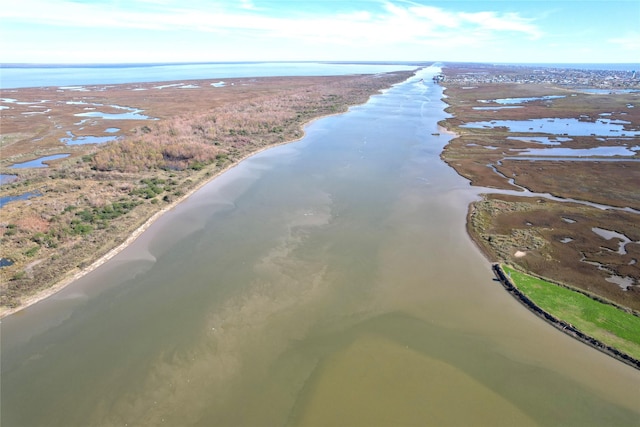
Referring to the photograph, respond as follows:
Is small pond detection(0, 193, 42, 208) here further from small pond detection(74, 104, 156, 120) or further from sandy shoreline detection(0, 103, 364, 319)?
small pond detection(74, 104, 156, 120)

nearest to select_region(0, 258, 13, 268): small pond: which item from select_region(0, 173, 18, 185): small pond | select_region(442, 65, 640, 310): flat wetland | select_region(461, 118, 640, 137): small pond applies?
select_region(0, 173, 18, 185): small pond

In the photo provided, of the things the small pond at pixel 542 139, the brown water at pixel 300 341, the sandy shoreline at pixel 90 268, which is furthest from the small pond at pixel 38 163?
the small pond at pixel 542 139

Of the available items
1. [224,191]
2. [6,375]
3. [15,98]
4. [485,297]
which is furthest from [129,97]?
[485,297]

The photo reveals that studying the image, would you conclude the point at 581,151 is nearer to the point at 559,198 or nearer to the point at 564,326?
the point at 559,198

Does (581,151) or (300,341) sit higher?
(581,151)

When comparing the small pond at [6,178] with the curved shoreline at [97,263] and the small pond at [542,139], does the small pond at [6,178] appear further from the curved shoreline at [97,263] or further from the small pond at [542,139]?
the small pond at [542,139]

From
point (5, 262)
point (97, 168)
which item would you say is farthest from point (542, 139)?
point (5, 262)
